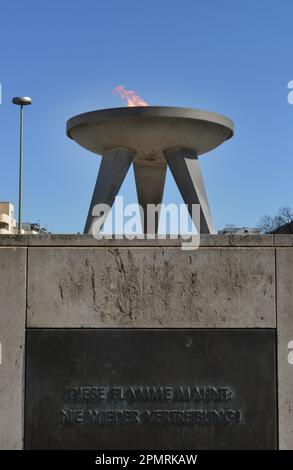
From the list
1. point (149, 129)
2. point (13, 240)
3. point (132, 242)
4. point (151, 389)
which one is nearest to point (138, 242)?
point (132, 242)

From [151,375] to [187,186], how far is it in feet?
26.4

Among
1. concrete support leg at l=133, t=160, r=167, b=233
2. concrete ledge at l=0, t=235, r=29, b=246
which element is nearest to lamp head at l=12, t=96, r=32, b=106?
concrete support leg at l=133, t=160, r=167, b=233

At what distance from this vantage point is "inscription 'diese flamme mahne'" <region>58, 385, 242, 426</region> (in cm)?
618

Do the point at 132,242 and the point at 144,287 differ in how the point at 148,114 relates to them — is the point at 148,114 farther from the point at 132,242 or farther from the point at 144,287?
the point at 144,287

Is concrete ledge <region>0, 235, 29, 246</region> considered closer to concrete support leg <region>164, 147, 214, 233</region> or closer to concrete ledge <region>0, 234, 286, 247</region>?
concrete ledge <region>0, 234, 286, 247</region>

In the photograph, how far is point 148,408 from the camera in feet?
20.3

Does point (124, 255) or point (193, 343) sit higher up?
point (124, 255)

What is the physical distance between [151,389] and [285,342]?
4.67 ft

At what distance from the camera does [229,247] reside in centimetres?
632

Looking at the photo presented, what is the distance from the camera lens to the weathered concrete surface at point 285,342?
6.19 metres

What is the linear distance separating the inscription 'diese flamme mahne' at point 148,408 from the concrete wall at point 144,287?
0.55 meters

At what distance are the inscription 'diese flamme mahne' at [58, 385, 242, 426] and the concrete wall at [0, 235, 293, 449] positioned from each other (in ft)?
1.79
